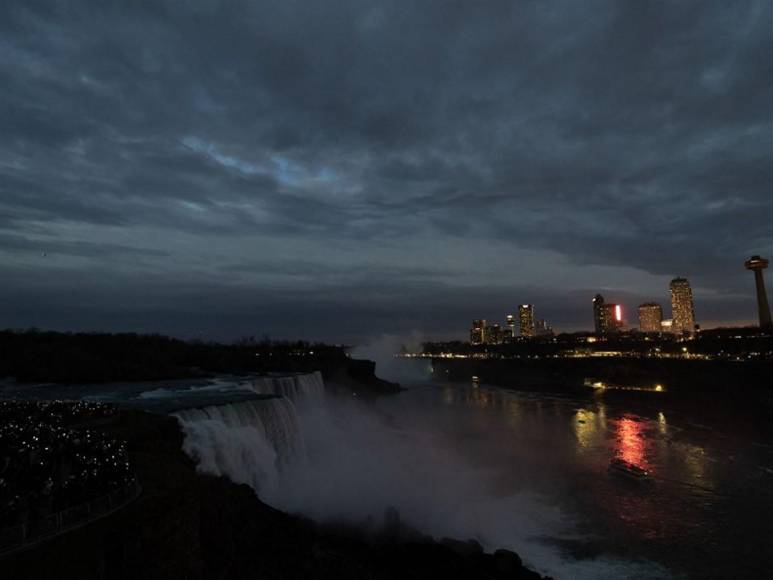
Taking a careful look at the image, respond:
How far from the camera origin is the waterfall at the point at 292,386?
142 ft

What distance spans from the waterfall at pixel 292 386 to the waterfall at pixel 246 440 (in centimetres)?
1213

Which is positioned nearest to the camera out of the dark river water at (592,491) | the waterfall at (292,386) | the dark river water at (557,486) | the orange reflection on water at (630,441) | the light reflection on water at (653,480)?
the dark river water at (592,491)

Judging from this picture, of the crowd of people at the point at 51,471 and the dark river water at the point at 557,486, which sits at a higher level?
the crowd of people at the point at 51,471

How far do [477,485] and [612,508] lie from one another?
747 centimetres

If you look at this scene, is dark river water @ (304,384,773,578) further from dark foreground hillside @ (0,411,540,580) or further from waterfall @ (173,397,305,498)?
dark foreground hillside @ (0,411,540,580)

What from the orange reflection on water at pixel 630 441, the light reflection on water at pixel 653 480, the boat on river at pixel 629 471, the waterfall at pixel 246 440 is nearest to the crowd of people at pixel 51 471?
the waterfall at pixel 246 440

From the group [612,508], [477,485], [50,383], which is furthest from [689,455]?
[50,383]

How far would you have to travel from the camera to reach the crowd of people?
888 centimetres

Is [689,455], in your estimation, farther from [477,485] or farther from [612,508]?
[477,485]

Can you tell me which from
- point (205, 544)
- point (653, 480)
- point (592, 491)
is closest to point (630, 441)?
point (653, 480)

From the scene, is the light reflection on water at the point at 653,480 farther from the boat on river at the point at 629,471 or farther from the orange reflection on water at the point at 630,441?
the boat on river at the point at 629,471

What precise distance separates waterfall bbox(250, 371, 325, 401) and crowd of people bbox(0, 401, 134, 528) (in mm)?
27719

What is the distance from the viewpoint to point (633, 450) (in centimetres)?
3934

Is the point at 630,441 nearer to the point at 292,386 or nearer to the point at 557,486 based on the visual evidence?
the point at 557,486
